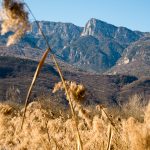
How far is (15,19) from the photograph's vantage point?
2553 millimetres

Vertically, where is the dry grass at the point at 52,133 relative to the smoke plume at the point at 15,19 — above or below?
below

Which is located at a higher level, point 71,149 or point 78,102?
point 78,102

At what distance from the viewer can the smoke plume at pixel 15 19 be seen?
100 inches

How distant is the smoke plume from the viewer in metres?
2.55

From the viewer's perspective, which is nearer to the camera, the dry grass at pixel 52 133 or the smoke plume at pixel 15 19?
the smoke plume at pixel 15 19

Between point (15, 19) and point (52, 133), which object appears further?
point (52, 133)

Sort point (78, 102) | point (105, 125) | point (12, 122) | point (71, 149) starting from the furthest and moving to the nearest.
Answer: point (12, 122), point (105, 125), point (71, 149), point (78, 102)

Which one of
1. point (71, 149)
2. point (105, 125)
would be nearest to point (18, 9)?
point (71, 149)

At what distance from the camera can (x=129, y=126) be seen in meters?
3.03

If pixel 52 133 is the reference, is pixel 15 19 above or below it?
above

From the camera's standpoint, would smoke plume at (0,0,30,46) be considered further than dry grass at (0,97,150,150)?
No

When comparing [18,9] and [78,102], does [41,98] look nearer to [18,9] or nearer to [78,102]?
[78,102]

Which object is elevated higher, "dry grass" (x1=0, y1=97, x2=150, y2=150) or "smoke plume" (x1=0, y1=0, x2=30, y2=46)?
"smoke plume" (x1=0, y1=0, x2=30, y2=46)

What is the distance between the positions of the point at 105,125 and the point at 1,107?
233cm
